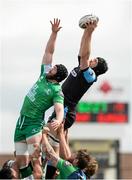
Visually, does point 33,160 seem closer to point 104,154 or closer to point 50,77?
point 50,77

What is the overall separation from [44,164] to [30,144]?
419 millimetres

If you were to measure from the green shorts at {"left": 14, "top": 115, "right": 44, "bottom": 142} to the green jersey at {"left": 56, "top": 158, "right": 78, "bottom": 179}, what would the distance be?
1155 millimetres

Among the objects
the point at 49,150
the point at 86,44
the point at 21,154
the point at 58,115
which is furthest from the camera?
the point at 21,154

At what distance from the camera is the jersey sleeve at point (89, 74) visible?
1620cm

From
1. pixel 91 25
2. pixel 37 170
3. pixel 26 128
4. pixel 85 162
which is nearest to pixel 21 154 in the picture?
pixel 26 128

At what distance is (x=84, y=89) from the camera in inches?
651

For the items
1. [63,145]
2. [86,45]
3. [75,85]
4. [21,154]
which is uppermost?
[86,45]

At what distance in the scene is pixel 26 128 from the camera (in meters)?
16.1

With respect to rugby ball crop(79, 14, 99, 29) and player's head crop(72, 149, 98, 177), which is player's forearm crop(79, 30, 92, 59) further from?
player's head crop(72, 149, 98, 177)

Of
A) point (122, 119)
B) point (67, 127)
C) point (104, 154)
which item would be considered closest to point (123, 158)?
point (122, 119)

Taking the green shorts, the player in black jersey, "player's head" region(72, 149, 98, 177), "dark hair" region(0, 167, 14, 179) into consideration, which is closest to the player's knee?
the green shorts

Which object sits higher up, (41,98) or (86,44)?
(86,44)

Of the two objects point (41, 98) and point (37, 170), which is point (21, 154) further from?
point (41, 98)

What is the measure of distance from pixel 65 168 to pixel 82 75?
2.00 m
